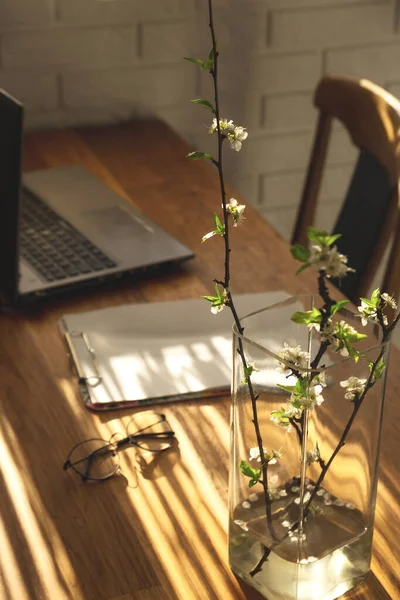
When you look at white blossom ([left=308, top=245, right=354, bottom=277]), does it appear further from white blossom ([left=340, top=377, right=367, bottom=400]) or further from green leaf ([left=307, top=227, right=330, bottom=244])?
white blossom ([left=340, top=377, right=367, bottom=400])

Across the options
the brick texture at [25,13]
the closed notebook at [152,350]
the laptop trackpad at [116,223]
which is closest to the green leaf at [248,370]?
the closed notebook at [152,350]

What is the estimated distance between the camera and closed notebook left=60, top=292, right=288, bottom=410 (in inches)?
47.0

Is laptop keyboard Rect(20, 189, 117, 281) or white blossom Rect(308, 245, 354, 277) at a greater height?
white blossom Rect(308, 245, 354, 277)

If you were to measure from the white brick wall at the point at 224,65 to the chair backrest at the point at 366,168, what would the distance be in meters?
0.41

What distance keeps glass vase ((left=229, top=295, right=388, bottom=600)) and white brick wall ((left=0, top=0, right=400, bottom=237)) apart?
1.38m

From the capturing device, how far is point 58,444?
112 centimetres

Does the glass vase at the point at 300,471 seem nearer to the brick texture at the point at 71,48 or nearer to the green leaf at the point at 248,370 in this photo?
the green leaf at the point at 248,370

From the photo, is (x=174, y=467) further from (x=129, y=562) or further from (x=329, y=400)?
(x=329, y=400)

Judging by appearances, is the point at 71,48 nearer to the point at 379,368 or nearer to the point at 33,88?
the point at 33,88

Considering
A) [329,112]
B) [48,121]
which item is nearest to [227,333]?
[329,112]

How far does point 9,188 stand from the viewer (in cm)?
135

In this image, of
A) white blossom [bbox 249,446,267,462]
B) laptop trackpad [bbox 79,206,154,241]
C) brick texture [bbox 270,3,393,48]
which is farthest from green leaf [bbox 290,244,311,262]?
brick texture [bbox 270,3,393,48]

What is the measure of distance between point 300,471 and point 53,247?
825mm

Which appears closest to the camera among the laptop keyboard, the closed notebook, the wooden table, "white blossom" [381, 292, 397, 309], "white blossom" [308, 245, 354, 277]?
"white blossom" [308, 245, 354, 277]
